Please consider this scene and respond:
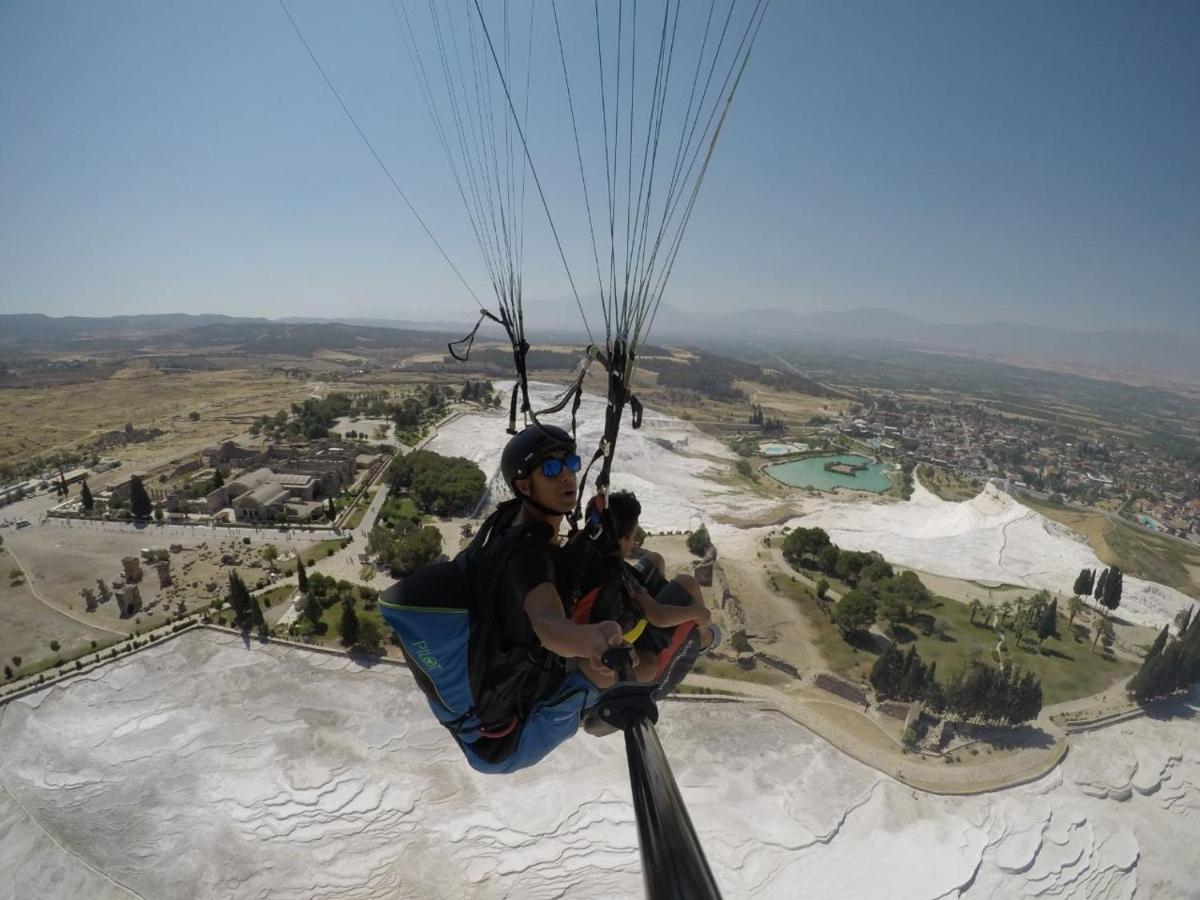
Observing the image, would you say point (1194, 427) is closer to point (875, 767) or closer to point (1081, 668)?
point (1081, 668)

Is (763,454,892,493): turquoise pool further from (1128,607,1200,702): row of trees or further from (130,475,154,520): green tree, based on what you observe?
(130,475,154,520): green tree

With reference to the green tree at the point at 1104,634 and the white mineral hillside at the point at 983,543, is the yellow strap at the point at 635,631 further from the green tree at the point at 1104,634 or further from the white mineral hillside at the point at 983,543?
the white mineral hillside at the point at 983,543

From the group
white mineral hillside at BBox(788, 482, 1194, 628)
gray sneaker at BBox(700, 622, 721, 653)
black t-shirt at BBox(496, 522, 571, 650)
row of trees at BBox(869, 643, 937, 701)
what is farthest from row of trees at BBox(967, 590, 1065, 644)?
black t-shirt at BBox(496, 522, 571, 650)

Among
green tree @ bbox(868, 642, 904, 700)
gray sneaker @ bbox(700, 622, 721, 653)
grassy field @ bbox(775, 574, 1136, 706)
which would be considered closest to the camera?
gray sneaker @ bbox(700, 622, 721, 653)

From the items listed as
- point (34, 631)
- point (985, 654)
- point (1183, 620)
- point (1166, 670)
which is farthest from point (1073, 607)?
point (34, 631)

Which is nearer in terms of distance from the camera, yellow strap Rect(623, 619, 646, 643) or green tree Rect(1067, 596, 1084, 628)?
yellow strap Rect(623, 619, 646, 643)

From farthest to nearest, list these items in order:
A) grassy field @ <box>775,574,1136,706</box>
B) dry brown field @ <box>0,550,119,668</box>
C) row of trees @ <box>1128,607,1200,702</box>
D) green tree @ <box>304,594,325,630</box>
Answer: green tree @ <box>304,594,325,630</box> → grassy field @ <box>775,574,1136,706</box> → row of trees @ <box>1128,607,1200,702</box> → dry brown field @ <box>0,550,119,668</box>
